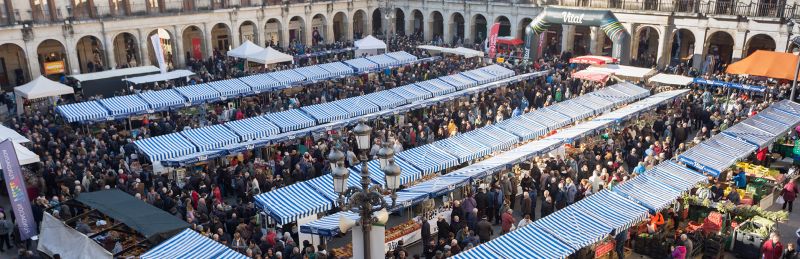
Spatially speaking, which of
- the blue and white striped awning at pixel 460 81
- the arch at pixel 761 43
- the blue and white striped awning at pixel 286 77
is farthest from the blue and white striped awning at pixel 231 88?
the arch at pixel 761 43

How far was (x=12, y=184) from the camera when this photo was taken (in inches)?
530

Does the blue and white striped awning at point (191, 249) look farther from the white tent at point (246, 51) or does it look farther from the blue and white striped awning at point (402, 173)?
the white tent at point (246, 51)

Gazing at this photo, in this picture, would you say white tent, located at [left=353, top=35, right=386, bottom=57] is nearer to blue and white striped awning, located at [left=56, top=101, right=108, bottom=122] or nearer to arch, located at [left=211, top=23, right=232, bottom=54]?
arch, located at [left=211, top=23, right=232, bottom=54]

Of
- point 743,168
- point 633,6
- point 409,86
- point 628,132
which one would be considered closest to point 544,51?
point 633,6

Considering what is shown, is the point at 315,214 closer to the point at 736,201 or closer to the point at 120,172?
the point at 120,172

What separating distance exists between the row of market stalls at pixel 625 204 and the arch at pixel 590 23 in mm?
12494

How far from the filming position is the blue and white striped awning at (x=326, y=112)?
20.0m

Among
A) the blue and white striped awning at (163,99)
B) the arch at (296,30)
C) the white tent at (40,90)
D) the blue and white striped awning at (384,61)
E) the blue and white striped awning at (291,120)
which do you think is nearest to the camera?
the blue and white striped awning at (291,120)

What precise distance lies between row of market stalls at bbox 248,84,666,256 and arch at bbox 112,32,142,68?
23.7m

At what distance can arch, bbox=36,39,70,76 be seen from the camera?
31859 mm

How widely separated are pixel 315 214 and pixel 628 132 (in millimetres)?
10669

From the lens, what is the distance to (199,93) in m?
23.0

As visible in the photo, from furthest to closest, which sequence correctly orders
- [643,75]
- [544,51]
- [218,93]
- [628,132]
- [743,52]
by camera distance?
1. [544,51]
2. [743,52]
3. [643,75]
4. [218,93]
5. [628,132]

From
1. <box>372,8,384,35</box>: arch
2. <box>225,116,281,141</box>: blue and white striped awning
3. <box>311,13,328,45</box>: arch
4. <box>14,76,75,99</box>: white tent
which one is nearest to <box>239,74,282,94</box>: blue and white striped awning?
<box>225,116,281,141</box>: blue and white striped awning
